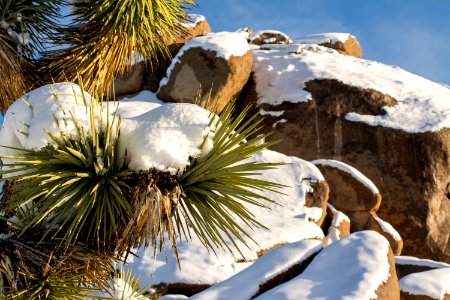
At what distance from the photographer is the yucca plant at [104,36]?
16.1ft

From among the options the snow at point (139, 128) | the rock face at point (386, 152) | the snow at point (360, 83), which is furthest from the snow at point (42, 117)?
the snow at point (360, 83)

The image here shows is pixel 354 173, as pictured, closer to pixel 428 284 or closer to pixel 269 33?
pixel 428 284

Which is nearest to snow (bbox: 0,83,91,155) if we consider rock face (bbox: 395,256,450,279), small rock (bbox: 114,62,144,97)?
rock face (bbox: 395,256,450,279)

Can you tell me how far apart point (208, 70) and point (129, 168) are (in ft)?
47.5

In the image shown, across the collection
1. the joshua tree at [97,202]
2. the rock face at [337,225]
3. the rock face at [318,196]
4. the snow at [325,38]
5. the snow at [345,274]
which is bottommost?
the rock face at [337,225]

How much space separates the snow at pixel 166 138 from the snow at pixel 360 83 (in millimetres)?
14607

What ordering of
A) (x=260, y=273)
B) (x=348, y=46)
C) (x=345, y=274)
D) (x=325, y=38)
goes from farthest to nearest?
(x=348, y=46) → (x=325, y=38) → (x=260, y=273) → (x=345, y=274)

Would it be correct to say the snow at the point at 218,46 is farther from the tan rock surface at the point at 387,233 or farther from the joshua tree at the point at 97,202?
the joshua tree at the point at 97,202

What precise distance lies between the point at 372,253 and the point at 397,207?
1142 cm

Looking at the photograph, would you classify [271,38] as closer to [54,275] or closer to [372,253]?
[372,253]

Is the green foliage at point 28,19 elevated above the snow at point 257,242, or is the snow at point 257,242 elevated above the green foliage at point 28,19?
the green foliage at point 28,19

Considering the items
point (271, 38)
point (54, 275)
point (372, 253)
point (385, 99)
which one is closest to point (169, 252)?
point (372, 253)

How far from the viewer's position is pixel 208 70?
17625 millimetres

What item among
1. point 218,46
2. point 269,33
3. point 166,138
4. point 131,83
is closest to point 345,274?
point 166,138
